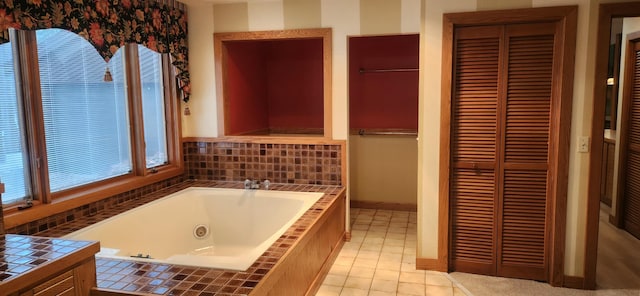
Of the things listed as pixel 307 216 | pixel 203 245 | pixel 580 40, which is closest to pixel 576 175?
pixel 580 40

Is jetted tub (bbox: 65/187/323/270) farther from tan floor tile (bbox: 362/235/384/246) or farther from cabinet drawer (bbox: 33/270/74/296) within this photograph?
cabinet drawer (bbox: 33/270/74/296)

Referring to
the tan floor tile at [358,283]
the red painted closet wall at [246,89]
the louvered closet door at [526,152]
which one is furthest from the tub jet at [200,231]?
the louvered closet door at [526,152]

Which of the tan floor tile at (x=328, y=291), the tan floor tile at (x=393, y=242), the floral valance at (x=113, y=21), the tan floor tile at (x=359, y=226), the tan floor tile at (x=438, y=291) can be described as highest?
the floral valance at (x=113, y=21)

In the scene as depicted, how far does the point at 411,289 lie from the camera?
2.90 meters

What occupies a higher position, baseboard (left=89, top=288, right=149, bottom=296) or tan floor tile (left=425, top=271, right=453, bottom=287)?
baseboard (left=89, top=288, right=149, bottom=296)

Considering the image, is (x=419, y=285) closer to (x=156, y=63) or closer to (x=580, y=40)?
(x=580, y=40)

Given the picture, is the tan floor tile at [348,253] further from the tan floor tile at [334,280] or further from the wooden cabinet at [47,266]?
the wooden cabinet at [47,266]

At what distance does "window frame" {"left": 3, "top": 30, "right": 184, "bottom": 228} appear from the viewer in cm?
241

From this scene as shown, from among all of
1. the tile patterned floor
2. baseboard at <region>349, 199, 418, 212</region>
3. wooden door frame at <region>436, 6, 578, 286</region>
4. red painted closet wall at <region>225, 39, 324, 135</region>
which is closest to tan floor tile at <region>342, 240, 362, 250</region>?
the tile patterned floor

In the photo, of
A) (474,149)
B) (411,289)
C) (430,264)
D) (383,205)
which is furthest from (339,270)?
(383,205)

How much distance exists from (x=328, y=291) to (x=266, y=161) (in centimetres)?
143

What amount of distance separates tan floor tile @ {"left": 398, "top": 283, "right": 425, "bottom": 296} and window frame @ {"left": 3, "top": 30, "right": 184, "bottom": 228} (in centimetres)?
209

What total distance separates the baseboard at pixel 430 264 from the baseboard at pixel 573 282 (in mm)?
779

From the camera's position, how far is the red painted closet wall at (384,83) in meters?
4.71
